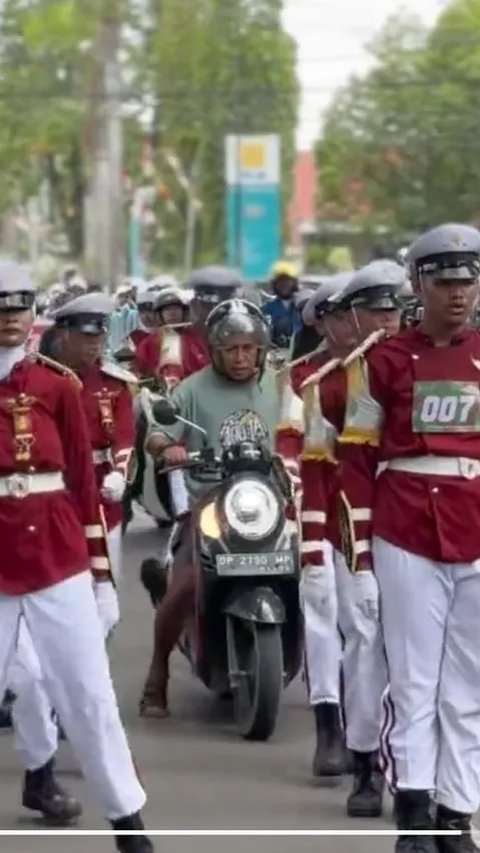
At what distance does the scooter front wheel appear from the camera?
1059 cm

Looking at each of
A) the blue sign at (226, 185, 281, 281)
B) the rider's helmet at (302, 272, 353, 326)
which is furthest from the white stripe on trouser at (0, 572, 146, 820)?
the blue sign at (226, 185, 281, 281)

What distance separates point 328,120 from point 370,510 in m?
75.6

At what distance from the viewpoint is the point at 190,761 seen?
10438 mm

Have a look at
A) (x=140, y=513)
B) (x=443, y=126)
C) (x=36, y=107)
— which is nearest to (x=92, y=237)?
(x=36, y=107)

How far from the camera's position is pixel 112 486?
10.9 meters

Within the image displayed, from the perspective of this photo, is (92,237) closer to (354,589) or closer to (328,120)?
(328,120)

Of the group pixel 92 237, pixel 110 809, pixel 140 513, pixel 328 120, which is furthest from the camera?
pixel 328 120

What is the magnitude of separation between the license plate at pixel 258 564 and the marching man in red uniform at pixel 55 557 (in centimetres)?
245

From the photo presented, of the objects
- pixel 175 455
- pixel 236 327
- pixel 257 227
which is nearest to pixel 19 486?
pixel 175 455

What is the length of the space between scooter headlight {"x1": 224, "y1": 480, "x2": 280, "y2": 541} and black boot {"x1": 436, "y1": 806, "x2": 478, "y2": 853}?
2647 mm

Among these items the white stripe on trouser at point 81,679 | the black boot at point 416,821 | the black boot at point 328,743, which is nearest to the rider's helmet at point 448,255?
the white stripe on trouser at point 81,679

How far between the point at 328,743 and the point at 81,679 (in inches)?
88.1

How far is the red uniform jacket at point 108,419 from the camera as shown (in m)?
11.1

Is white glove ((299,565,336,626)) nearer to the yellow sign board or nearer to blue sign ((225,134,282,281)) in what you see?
blue sign ((225,134,282,281))
